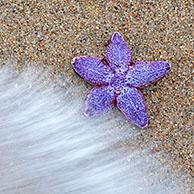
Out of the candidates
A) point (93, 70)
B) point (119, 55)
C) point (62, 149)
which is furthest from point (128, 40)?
point (62, 149)

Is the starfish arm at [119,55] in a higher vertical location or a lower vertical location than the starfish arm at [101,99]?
higher

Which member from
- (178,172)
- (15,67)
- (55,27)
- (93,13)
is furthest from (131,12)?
(178,172)

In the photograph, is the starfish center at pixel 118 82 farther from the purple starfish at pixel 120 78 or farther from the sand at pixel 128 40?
the sand at pixel 128 40

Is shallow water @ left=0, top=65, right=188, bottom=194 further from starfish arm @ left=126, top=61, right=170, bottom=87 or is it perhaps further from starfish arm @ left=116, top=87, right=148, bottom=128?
starfish arm @ left=126, top=61, right=170, bottom=87

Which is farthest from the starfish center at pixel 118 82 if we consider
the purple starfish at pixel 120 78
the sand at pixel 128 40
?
the sand at pixel 128 40

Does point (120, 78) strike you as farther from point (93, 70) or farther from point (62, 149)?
point (62, 149)

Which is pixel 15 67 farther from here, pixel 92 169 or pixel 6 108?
pixel 92 169

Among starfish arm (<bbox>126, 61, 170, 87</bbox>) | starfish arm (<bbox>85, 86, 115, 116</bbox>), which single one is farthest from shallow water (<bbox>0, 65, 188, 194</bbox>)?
starfish arm (<bbox>126, 61, 170, 87</bbox>)
